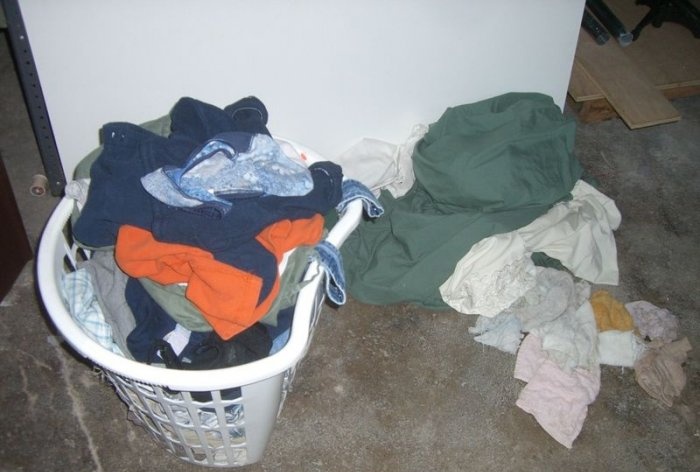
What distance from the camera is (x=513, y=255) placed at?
144 cm

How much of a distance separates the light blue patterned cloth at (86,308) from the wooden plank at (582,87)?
1460 mm

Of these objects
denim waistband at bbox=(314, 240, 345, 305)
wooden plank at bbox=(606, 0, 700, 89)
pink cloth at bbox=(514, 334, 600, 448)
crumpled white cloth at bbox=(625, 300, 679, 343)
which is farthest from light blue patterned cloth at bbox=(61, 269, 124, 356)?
wooden plank at bbox=(606, 0, 700, 89)

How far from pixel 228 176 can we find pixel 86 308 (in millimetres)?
341

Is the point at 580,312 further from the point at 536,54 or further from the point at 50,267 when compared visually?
the point at 50,267

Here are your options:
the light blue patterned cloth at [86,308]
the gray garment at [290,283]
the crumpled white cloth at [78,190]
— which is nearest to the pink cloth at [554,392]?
the gray garment at [290,283]

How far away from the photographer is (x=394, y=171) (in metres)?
1.56

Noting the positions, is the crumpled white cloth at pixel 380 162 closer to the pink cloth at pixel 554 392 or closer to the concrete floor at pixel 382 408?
the concrete floor at pixel 382 408

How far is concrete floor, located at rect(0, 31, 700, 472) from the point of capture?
49.1 inches

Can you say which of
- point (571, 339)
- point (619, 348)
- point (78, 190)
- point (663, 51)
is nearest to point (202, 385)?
point (78, 190)

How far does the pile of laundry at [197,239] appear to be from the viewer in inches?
36.8

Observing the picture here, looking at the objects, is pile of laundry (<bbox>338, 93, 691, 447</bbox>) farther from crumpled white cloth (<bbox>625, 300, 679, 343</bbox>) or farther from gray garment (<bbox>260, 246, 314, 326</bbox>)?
gray garment (<bbox>260, 246, 314, 326</bbox>)

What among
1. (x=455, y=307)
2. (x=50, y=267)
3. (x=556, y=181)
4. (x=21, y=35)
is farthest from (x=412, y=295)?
(x=21, y=35)

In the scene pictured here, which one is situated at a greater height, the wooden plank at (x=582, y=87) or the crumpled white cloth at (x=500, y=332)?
the wooden plank at (x=582, y=87)

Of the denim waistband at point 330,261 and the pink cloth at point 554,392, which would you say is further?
the pink cloth at point 554,392
